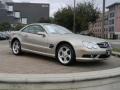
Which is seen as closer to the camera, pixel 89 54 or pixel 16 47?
pixel 89 54

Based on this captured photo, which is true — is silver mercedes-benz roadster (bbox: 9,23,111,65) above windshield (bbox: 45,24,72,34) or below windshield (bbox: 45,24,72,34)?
below

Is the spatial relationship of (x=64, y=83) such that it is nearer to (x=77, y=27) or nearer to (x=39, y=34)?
(x=39, y=34)

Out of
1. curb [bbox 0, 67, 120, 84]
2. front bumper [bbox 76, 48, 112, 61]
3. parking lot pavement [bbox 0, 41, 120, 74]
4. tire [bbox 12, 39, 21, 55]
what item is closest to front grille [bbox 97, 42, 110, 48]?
front bumper [bbox 76, 48, 112, 61]

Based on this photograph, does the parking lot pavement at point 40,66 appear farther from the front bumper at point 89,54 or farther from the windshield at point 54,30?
the windshield at point 54,30

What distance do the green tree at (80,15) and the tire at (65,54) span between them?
1872 inches

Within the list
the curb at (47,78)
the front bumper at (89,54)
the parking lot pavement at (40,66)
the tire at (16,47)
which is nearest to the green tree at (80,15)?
the tire at (16,47)

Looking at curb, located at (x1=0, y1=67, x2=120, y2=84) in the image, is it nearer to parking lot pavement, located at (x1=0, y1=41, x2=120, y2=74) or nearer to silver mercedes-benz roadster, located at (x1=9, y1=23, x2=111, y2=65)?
parking lot pavement, located at (x1=0, y1=41, x2=120, y2=74)

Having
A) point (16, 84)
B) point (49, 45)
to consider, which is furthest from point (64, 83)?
point (49, 45)

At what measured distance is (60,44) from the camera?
906 cm

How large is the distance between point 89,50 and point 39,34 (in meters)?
1.99

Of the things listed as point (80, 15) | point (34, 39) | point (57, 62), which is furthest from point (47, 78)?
point (80, 15)

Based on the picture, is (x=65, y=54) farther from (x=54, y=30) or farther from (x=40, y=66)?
(x=54, y=30)

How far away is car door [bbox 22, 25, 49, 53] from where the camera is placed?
9.50 m

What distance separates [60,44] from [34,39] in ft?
3.87
